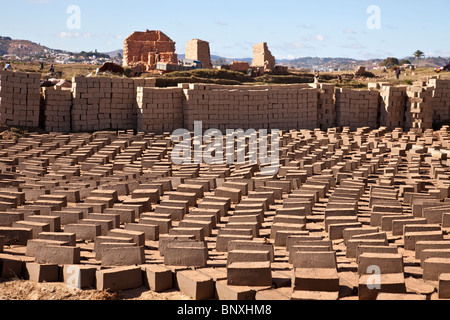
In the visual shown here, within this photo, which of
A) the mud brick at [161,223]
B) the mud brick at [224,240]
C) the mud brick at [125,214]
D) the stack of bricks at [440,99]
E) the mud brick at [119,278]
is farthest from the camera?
the stack of bricks at [440,99]

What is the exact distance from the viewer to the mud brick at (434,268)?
24.8 ft

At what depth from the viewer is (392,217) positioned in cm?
1016

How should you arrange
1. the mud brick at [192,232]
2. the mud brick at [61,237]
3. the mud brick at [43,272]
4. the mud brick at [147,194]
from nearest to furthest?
the mud brick at [43,272] < the mud brick at [61,237] < the mud brick at [192,232] < the mud brick at [147,194]

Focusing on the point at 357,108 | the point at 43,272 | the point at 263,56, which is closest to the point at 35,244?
the point at 43,272

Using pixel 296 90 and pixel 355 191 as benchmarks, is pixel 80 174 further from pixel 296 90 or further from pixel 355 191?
pixel 296 90

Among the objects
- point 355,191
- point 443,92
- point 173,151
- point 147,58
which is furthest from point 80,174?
point 147,58

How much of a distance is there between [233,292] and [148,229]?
323cm

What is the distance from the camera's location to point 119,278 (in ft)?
24.5

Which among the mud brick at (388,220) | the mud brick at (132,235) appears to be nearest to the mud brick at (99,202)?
the mud brick at (132,235)

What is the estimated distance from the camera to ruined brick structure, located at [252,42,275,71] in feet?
150

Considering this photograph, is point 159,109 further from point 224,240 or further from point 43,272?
point 43,272

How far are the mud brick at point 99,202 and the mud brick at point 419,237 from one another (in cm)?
532

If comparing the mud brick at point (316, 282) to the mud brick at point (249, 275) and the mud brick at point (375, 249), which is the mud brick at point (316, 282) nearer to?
the mud brick at point (249, 275)
